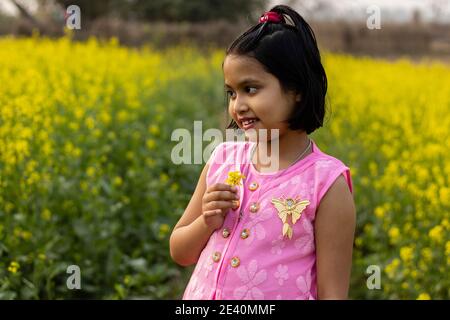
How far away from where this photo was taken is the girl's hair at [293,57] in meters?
1.68

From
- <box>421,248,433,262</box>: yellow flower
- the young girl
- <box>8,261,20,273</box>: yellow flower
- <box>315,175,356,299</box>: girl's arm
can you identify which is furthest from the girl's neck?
<box>421,248,433,262</box>: yellow flower

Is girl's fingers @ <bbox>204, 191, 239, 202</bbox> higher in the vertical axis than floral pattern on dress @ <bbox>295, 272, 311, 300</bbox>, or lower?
higher

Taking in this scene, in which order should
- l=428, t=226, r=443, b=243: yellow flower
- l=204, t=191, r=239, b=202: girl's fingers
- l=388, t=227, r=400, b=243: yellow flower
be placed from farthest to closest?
l=388, t=227, r=400, b=243: yellow flower
l=428, t=226, r=443, b=243: yellow flower
l=204, t=191, r=239, b=202: girl's fingers

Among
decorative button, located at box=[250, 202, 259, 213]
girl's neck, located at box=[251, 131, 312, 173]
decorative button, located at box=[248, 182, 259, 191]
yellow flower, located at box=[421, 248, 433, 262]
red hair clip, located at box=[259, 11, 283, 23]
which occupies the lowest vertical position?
yellow flower, located at box=[421, 248, 433, 262]

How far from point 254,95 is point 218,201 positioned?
256mm

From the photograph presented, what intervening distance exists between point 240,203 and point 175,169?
359cm

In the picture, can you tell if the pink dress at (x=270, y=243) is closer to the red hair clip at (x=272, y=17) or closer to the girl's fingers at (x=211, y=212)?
the girl's fingers at (x=211, y=212)

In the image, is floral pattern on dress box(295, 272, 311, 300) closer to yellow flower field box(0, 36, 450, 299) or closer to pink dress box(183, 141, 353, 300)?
pink dress box(183, 141, 353, 300)

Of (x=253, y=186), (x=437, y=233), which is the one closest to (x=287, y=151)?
(x=253, y=186)

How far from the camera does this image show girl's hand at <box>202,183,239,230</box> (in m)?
1.63

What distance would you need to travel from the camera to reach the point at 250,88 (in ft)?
5.53

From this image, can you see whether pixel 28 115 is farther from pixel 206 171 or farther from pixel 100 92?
pixel 206 171

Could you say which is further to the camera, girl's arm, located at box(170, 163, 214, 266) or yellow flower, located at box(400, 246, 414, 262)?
yellow flower, located at box(400, 246, 414, 262)
